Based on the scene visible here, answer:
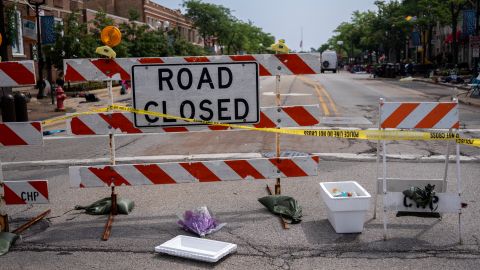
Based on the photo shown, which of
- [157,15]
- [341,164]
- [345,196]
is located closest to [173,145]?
[341,164]

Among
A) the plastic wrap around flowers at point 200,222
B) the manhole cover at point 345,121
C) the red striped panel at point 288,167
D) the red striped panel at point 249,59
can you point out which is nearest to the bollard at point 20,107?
the manhole cover at point 345,121

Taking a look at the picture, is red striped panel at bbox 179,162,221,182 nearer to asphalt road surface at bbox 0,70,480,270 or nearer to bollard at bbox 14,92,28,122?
asphalt road surface at bbox 0,70,480,270

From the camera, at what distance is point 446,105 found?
5387mm

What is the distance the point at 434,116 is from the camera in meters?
5.44

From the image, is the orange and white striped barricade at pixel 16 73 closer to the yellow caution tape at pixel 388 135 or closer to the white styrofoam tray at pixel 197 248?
the yellow caution tape at pixel 388 135

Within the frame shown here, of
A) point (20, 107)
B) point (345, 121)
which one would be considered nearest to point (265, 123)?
point (345, 121)

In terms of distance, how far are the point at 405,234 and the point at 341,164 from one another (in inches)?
145

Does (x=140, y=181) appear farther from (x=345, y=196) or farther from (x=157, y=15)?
(x=157, y=15)

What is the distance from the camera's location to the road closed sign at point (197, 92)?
5.99 metres

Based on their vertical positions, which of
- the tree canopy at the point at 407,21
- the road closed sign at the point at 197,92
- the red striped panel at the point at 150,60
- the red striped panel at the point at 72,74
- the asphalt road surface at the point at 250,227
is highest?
the tree canopy at the point at 407,21

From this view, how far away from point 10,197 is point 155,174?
5.26 ft

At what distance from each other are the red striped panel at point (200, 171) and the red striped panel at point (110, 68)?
1.24 metres

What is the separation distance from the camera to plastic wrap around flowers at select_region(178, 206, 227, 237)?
5498 mm

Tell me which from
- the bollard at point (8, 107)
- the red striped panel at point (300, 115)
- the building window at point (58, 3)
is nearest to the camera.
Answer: the red striped panel at point (300, 115)
